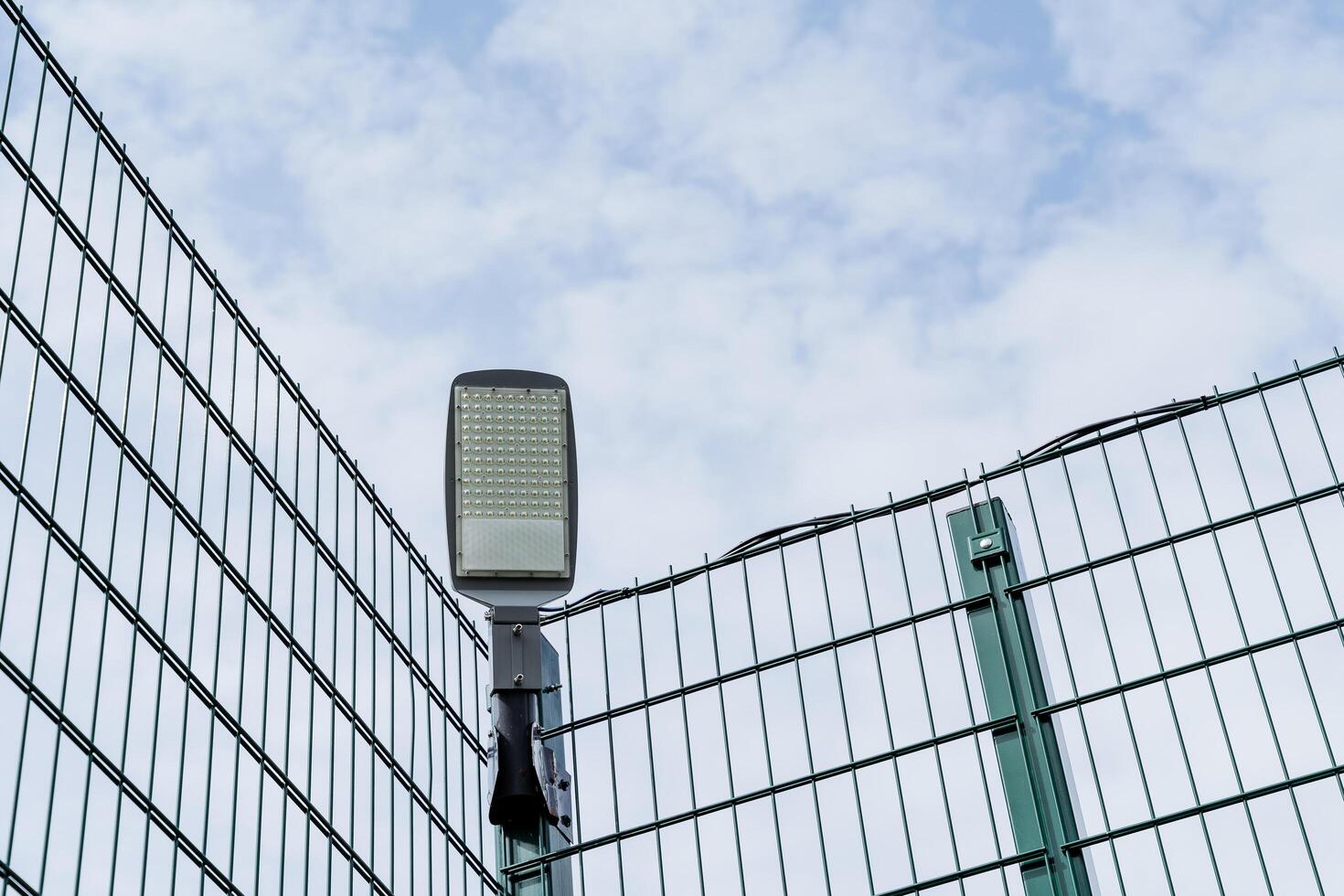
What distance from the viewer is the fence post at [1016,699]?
619cm

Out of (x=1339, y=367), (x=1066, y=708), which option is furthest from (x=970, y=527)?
(x=1339, y=367)

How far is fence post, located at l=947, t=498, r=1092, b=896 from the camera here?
6.19 m

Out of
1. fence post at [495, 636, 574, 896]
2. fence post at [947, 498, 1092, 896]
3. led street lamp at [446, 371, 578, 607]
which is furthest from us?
led street lamp at [446, 371, 578, 607]

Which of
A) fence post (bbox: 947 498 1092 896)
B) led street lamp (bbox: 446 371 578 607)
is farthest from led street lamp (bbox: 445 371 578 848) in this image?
fence post (bbox: 947 498 1092 896)

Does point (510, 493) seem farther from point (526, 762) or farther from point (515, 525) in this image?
point (526, 762)

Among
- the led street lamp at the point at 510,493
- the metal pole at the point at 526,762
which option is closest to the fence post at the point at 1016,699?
the led street lamp at the point at 510,493

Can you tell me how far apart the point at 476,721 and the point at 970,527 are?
2.12m

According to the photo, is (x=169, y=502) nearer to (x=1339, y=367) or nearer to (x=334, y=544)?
(x=334, y=544)

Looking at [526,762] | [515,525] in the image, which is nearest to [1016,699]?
[526,762]

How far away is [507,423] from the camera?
755cm

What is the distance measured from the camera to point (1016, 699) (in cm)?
651

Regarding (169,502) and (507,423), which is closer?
(169,502)

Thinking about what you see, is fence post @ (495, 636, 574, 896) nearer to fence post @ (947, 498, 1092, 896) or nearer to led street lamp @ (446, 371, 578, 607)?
led street lamp @ (446, 371, 578, 607)

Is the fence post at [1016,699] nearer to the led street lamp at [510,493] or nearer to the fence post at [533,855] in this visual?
the led street lamp at [510,493]
